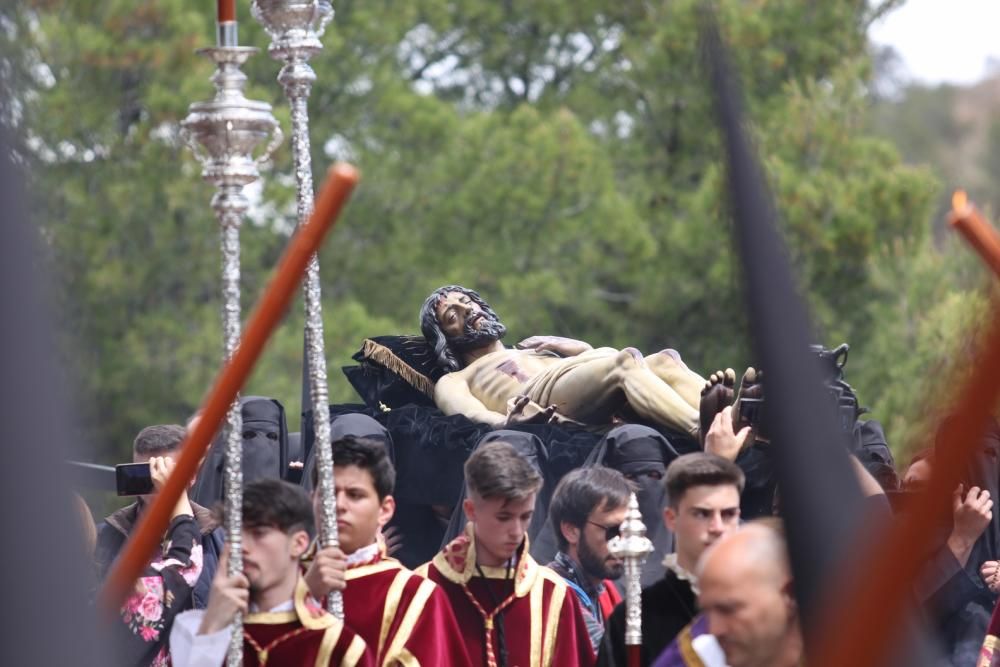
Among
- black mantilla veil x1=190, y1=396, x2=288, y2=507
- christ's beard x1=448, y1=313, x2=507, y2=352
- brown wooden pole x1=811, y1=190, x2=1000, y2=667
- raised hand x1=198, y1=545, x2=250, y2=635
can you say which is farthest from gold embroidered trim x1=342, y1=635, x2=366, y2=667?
christ's beard x1=448, y1=313, x2=507, y2=352

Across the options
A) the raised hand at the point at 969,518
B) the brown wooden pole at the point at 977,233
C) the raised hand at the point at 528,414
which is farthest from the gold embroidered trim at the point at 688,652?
the raised hand at the point at 528,414

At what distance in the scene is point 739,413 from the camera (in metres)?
6.30

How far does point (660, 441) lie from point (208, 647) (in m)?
3.19

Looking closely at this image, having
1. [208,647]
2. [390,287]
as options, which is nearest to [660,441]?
[208,647]

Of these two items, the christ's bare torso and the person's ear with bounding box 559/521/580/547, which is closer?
the person's ear with bounding box 559/521/580/547

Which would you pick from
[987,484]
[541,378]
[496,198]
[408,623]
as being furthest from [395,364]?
[496,198]

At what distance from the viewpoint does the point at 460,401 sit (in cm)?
773

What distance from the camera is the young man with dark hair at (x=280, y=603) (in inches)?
166

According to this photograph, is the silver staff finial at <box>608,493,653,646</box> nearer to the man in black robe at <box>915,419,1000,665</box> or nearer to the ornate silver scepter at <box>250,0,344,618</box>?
the ornate silver scepter at <box>250,0,344,618</box>

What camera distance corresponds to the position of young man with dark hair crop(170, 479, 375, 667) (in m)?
4.22

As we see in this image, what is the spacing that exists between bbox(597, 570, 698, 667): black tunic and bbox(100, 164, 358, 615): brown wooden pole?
2483 millimetres

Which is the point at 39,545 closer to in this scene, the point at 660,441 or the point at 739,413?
the point at 739,413

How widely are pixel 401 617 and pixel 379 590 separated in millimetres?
91

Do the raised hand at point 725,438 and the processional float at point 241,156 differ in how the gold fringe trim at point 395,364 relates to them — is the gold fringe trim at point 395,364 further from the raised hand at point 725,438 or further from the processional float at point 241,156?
the processional float at point 241,156
